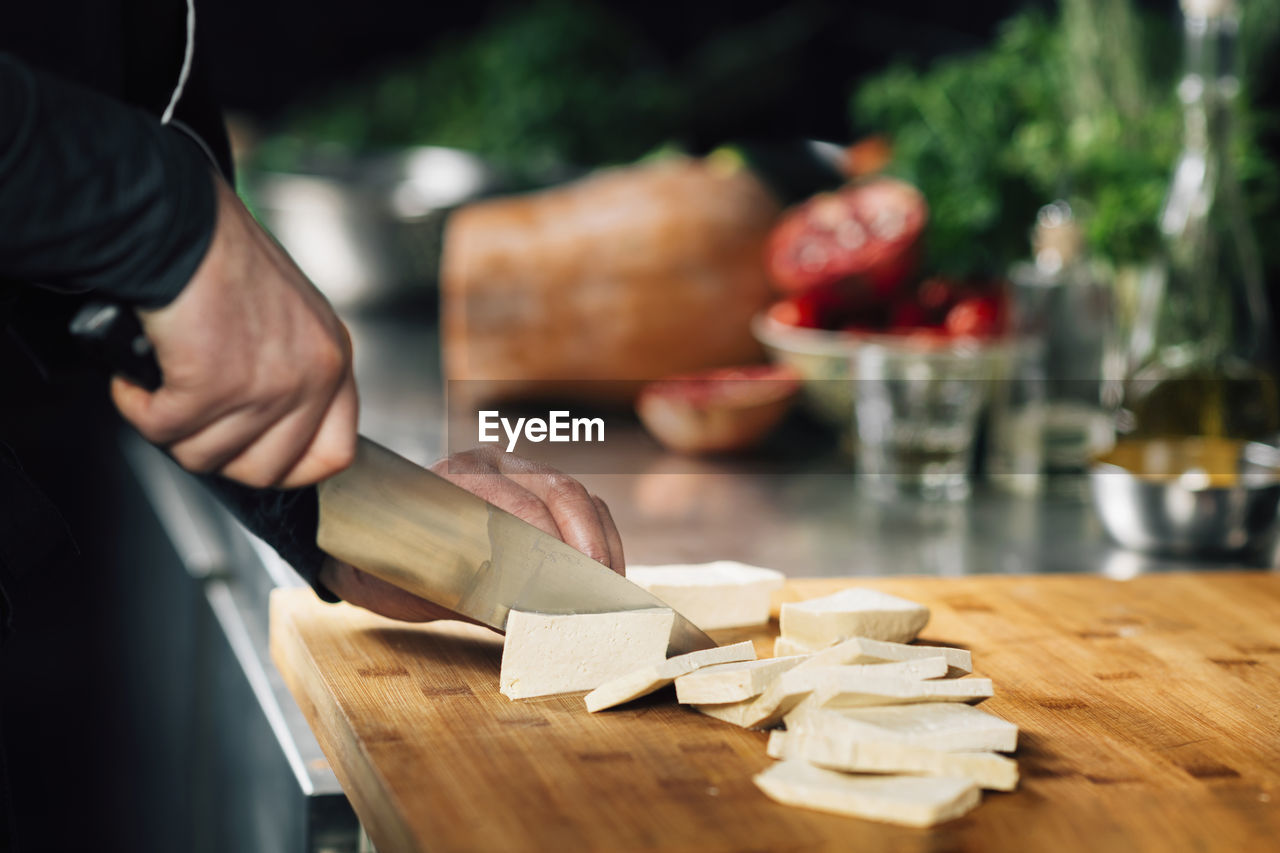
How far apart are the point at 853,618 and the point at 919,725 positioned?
189 millimetres

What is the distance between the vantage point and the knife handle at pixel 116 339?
2.44ft

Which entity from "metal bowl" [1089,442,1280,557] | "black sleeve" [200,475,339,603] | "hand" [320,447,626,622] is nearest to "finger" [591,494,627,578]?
"hand" [320,447,626,622]

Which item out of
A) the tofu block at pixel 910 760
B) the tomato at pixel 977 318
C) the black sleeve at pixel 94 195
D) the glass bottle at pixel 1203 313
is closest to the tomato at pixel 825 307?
the tomato at pixel 977 318

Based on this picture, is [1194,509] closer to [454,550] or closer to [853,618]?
[853,618]

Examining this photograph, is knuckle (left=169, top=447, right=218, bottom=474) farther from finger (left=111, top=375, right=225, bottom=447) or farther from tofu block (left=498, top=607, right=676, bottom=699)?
tofu block (left=498, top=607, right=676, bottom=699)

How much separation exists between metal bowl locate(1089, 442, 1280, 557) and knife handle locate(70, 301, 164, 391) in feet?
3.32

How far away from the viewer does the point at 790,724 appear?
0.88m

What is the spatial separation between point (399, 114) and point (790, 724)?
8.49 ft

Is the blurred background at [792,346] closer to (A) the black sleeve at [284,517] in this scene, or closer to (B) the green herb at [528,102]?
(B) the green herb at [528,102]

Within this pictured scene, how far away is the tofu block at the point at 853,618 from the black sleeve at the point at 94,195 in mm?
517

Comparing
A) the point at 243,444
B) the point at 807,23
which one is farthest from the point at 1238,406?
the point at 807,23

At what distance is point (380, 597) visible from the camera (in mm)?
1059

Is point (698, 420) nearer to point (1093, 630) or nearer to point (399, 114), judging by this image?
point (1093, 630)

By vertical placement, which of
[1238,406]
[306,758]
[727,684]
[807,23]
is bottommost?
[306,758]
